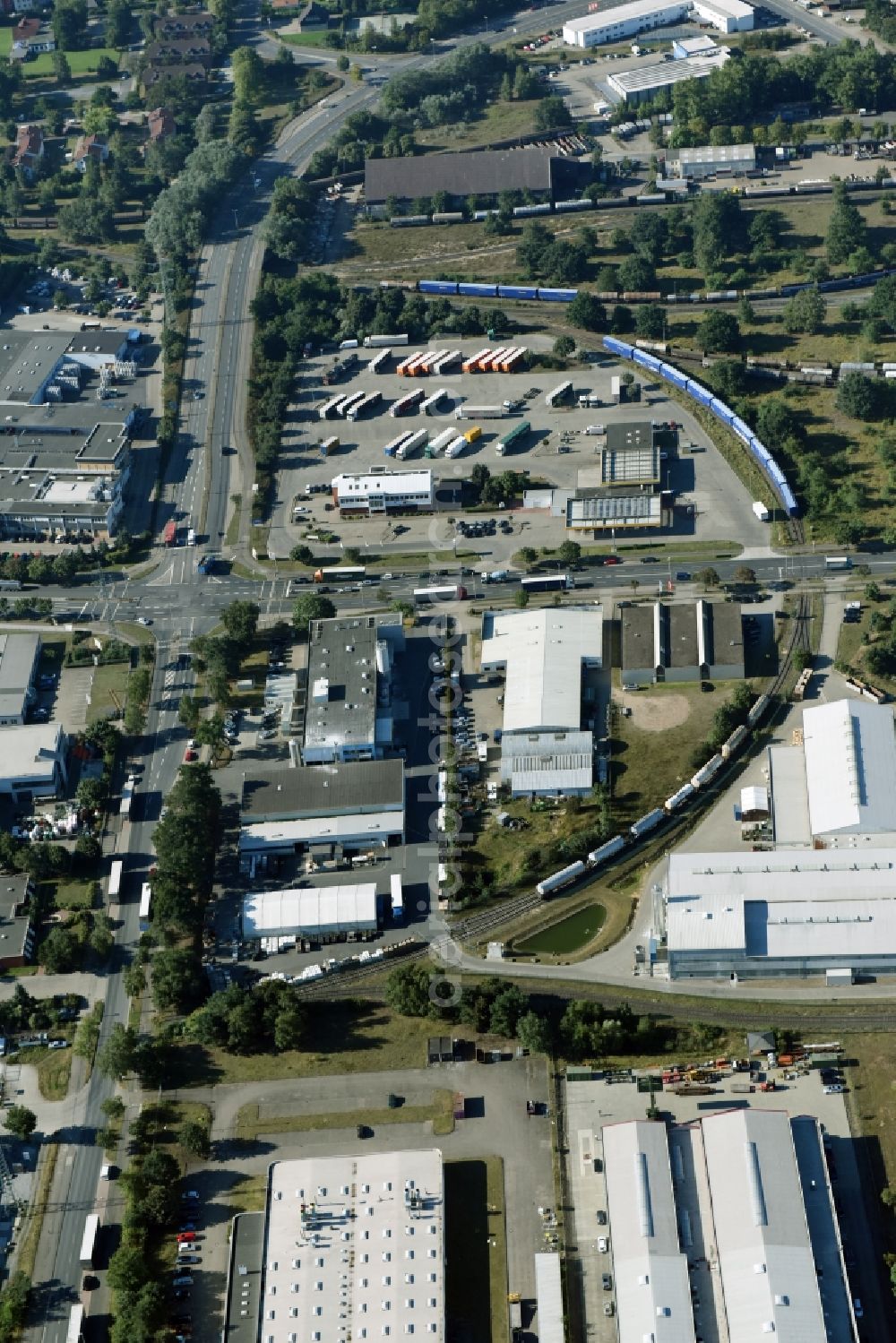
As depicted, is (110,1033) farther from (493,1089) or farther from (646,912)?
(646,912)

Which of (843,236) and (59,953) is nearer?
(59,953)

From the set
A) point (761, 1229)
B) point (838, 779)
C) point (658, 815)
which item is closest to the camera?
point (761, 1229)

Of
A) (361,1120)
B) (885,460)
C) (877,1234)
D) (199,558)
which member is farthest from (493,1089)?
(885,460)

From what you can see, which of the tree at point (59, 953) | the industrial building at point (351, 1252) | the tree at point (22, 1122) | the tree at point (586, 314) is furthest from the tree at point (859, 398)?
the tree at point (22, 1122)

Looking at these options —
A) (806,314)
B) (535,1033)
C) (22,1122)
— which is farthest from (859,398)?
(22,1122)

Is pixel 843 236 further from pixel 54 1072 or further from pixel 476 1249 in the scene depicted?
pixel 476 1249

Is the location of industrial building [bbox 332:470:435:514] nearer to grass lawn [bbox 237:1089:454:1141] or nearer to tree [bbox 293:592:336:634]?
tree [bbox 293:592:336:634]

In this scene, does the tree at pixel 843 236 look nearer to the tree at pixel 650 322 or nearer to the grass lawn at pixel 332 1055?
the tree at pixel 650 322
